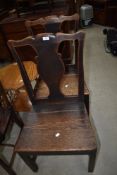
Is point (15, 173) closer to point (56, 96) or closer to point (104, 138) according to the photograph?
point (56, 96)

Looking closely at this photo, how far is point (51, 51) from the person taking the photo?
0.93 meters

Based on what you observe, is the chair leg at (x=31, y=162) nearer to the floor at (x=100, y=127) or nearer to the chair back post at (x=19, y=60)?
the floor at (x=100, y=127)

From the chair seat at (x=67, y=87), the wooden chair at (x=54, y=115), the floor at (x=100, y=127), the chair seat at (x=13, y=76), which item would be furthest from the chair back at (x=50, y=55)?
the floor at (x=100, y=127)

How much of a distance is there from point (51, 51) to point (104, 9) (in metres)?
3.42

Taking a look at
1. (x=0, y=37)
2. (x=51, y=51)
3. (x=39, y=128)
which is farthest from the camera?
(x=0, y=37)

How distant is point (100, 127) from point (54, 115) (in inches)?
26.0

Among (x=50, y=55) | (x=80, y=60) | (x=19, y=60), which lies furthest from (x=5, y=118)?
(x=80, y=60)

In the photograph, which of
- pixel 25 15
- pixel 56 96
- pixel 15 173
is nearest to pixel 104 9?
pixel 25 15

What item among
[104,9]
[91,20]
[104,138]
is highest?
[104,9]

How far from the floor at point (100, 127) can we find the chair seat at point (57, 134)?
0.47m

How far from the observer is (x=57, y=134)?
1.02 meters

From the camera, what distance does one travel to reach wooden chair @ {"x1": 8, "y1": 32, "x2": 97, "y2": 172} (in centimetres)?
92

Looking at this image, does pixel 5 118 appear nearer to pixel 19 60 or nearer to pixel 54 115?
pixel 54 115

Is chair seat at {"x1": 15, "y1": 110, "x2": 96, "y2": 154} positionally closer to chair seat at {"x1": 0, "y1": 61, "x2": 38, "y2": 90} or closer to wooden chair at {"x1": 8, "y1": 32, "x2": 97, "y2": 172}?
wooden chair at {"x1": 8, "y1": 32, "x2": 97, "y2": 172}
